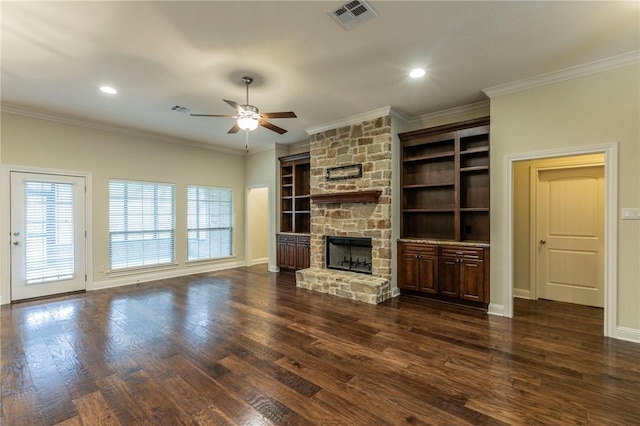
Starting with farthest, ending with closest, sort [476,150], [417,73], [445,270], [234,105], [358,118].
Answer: [358,118] → [445,270] → [476,150] → [417,73] → [234,105]

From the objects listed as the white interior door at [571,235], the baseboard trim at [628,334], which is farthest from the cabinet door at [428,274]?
the baseboard trim at [628,334]

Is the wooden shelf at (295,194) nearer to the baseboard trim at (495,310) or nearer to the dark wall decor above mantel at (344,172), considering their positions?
the dark wall decor above mantel at (344,172)

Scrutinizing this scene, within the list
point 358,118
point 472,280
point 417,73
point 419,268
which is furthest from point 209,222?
point 472,280

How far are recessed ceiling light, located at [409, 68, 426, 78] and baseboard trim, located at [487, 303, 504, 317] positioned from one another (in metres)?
3.24

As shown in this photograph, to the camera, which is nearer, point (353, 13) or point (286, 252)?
point (353, 13)

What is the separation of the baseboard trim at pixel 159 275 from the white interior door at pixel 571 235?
6.66 metres

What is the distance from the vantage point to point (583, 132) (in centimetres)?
348

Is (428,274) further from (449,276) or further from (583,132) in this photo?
(583,132)

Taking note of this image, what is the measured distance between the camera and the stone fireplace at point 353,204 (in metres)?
4.98

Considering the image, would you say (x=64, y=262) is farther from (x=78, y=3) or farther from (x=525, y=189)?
(x=525, y=189)

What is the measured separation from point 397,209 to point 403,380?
123 inches

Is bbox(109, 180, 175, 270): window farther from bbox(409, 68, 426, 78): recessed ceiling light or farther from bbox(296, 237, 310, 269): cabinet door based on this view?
bbox(409, 68, 426, 78): recessed ceiling light

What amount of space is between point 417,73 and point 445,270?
2.86 m

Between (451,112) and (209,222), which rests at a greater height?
(451,112)
